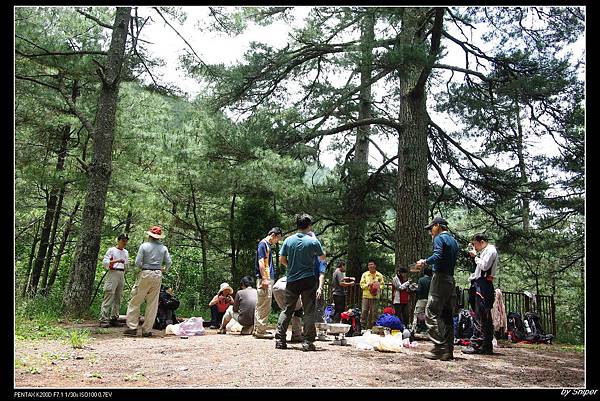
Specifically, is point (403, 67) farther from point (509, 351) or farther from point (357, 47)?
point (509, 351)

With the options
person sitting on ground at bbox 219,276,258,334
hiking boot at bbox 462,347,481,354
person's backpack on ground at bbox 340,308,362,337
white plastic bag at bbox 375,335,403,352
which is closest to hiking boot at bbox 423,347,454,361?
white plastic bag at bbox 375,335,403,352

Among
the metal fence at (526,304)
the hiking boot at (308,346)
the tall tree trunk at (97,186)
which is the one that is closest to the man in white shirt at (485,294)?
the hiking boot at (308,346)

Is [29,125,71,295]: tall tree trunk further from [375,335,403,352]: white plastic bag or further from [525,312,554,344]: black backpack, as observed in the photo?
[525,312,554,344]: black backpack

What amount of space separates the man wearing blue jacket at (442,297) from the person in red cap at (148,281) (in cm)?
421

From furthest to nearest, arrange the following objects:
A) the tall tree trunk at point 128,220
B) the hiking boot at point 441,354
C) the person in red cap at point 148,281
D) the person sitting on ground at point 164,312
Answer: the tall tree trunk at point 128,220, the person sitting on ground at point 164,312, the person in red cap at point 148,281, the hiking boot at point 441,354

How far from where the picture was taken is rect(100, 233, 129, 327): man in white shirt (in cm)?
901

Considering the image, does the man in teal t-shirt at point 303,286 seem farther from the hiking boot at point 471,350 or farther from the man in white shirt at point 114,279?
the man in white shirt at point 114,279

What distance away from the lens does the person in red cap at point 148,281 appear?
761 centimetres

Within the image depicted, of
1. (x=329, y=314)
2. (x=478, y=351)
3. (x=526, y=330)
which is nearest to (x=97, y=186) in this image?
(x=329, y=314)

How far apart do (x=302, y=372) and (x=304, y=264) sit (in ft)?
5.98

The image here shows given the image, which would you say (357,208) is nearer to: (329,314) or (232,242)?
(232,242)

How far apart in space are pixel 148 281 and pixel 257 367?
3223 mm

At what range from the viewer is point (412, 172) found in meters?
11.3

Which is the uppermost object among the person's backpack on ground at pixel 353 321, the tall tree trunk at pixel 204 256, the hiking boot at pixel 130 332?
the tall tree trunk at pixel 204 256
